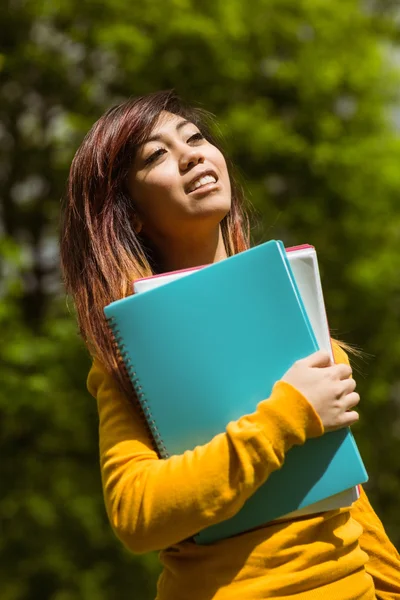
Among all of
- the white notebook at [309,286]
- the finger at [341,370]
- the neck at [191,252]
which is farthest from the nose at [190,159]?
the finger at [341,370]

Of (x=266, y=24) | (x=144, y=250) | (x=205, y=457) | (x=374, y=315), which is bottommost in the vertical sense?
(x=374, y=315)

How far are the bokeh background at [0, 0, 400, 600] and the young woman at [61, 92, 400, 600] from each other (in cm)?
328

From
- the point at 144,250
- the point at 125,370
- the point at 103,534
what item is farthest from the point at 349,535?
the point at 103,534

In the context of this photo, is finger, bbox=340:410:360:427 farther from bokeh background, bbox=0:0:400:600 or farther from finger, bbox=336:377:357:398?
bokeh background, bbox=0:0:400:600

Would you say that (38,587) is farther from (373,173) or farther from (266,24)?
(266,24)

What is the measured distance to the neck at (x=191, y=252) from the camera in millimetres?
1513

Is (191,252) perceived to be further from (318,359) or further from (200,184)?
(318,359)

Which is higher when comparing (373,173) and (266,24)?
(266,24)

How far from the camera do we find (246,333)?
A: 121 centimetres

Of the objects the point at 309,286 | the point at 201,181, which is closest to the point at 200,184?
the point at 201,181

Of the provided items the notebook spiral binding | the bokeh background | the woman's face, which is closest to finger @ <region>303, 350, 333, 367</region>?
the notebook spiral binding

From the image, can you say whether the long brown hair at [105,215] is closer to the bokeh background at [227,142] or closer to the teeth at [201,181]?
the teeth at [201,181]

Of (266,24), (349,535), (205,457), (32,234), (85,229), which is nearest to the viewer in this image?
(205,457)

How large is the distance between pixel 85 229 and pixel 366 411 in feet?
15.0
